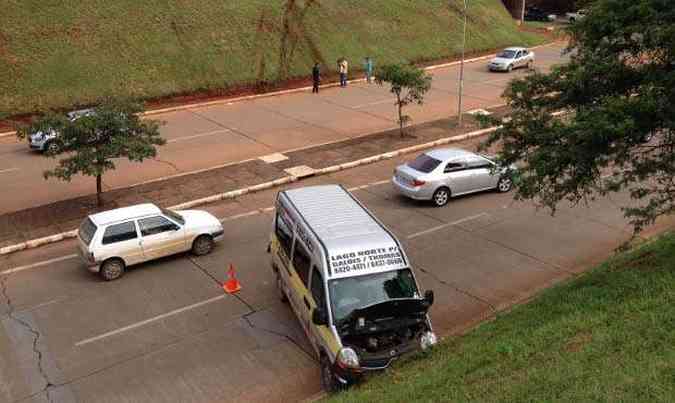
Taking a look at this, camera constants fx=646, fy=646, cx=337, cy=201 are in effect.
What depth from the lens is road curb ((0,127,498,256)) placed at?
56.0 ft

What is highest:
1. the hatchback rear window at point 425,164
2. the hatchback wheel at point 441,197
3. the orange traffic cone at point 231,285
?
the hatchback rear window at point 425,164

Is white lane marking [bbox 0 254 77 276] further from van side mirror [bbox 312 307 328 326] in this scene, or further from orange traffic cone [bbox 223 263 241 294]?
van side mirror [bbox 312 307 328 326]

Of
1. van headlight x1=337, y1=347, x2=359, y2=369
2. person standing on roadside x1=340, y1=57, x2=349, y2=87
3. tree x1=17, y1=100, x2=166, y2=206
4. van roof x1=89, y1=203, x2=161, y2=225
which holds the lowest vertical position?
van headlight x1=337, y1=347, x2=359, y2=369

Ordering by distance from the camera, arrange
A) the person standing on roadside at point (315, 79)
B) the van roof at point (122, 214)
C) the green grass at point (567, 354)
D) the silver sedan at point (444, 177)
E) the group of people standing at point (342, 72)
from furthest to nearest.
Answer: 1. the group of people standing at point (342, 72)
2. the person standing on roadside at point (315, 79)
3. the silver sedan at point (444, 177)
4. the van roof at point (122, 214)
5. the green grass at point (567, 354)

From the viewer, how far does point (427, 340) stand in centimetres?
1070

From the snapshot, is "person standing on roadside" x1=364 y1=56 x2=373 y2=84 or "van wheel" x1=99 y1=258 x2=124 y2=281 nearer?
"van wheel" x1=99 y1=258 x2=124 y2=281

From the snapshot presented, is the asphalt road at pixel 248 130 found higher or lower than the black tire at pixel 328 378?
higher

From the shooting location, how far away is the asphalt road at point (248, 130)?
21.6 m

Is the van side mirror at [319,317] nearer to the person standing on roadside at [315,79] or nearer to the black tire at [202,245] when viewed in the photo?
the black tire at [202,245]

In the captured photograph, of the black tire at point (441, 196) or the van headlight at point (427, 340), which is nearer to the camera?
the van headlight at point (427, 340)

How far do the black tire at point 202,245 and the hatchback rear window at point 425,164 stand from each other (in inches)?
266

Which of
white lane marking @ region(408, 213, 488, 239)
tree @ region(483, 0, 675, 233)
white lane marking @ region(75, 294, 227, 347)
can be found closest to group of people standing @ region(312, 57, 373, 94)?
white lane marking @ region(408, 213, 488, 239)

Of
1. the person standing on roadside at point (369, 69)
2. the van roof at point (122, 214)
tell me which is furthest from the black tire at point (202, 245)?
the person standing on roadside at point (369, 69)

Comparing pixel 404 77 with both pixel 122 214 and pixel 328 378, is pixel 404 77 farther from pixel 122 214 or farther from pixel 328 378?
pixel 328 378
